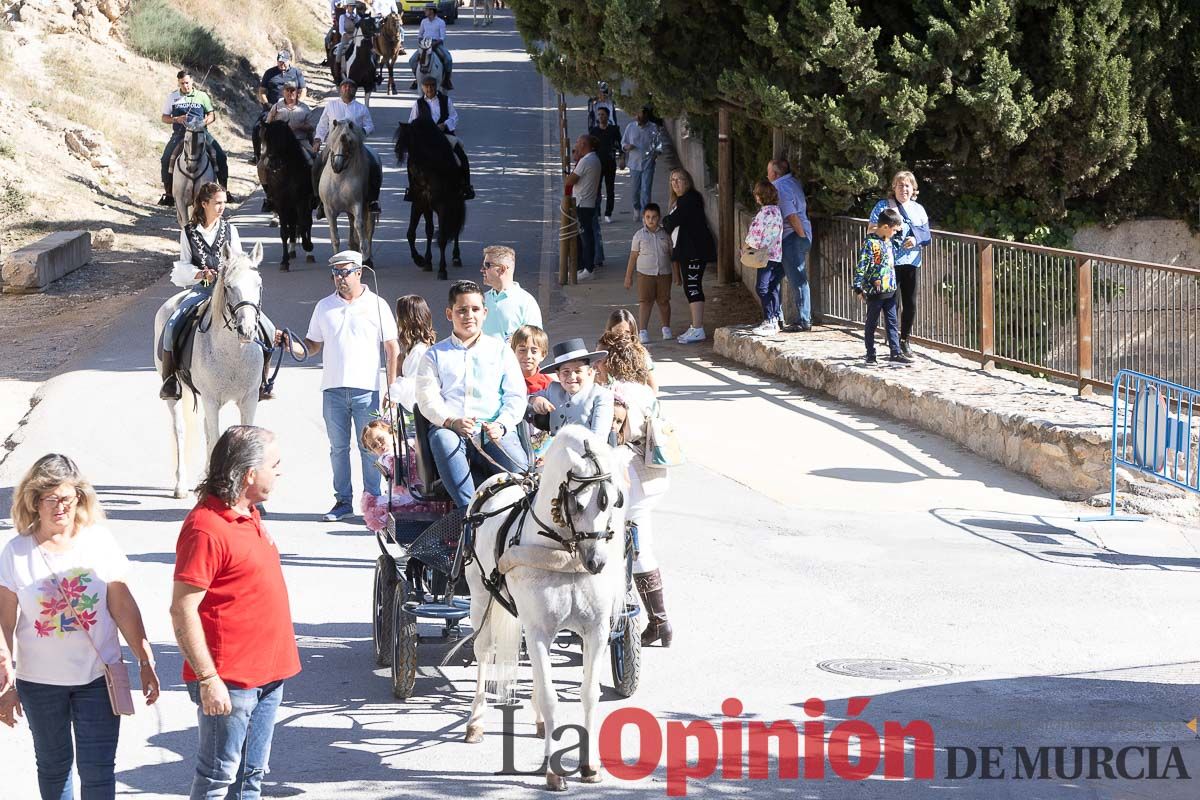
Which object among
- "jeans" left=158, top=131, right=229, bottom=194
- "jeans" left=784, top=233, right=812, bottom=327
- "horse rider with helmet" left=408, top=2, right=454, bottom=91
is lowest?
"jeans" left=784, top=233, right=812, bottom=327

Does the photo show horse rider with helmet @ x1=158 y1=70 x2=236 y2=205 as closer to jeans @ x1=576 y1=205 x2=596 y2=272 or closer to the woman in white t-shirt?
jeans @ x1=576 y1=205 x2=596 y2=272

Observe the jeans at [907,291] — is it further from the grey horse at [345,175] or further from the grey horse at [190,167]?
the grey horse at [190,167]

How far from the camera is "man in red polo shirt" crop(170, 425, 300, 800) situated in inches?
240

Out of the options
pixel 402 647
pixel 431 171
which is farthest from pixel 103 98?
pixel 402 647

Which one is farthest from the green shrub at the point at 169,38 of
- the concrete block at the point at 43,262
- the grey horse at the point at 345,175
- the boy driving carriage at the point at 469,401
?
the boy driving carriage at the point at 469,401

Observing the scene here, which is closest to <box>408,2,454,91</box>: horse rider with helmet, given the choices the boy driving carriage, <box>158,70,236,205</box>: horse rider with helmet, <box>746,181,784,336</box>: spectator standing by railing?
<box>158,70,236,205</box>: horse rider with helmet

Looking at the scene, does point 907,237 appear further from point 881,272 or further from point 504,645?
point 504,645

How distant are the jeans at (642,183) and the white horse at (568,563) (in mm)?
18360

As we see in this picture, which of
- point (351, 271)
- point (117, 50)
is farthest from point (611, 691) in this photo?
point (117, 50)

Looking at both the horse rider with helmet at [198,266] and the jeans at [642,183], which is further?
the jeans at [642,183]

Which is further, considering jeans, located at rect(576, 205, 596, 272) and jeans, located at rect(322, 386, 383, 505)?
jeans, located at rect(576, 205, 596, 272)

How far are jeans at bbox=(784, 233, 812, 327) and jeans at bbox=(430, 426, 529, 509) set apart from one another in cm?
1050

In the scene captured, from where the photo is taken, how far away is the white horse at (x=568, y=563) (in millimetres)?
7449

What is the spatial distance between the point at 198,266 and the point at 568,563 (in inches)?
266
